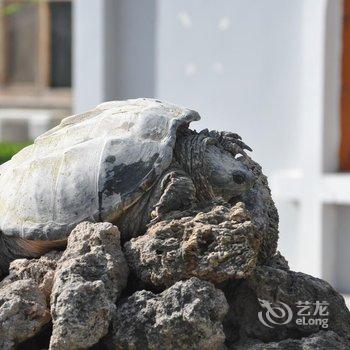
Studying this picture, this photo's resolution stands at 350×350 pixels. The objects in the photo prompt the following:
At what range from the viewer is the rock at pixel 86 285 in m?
5.17

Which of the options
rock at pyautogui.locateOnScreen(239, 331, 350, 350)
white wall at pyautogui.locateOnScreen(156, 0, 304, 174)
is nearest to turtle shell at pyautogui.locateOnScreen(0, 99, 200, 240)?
rock at pyautogui.locateOnScreen(239, 331, 350, 350)

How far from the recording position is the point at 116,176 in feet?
18.5

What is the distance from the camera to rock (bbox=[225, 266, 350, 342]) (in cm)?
555

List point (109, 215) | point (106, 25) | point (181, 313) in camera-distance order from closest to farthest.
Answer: point (181, 313) → point (109, 215) → point (106, 25)

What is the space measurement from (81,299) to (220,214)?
669 millimetres

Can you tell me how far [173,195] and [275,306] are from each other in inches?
23.9

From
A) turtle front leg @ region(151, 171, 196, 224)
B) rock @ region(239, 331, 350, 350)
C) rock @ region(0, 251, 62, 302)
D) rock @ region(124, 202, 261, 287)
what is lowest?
rock @ region(239, 331, 350, 350)

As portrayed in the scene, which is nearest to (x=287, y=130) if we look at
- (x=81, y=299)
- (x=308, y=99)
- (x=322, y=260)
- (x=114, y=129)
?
(x=308, y=99)

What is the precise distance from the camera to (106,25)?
38.1 ft

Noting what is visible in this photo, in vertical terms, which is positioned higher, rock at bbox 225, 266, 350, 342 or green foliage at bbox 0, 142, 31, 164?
rock at bbox 225, 266, 350, 342

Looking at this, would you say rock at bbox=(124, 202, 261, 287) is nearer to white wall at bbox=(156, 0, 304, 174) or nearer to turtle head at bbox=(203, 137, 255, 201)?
turtle head at bbox=(203, 137, 255, 201)

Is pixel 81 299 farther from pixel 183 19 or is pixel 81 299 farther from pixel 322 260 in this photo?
pixel 183 19
